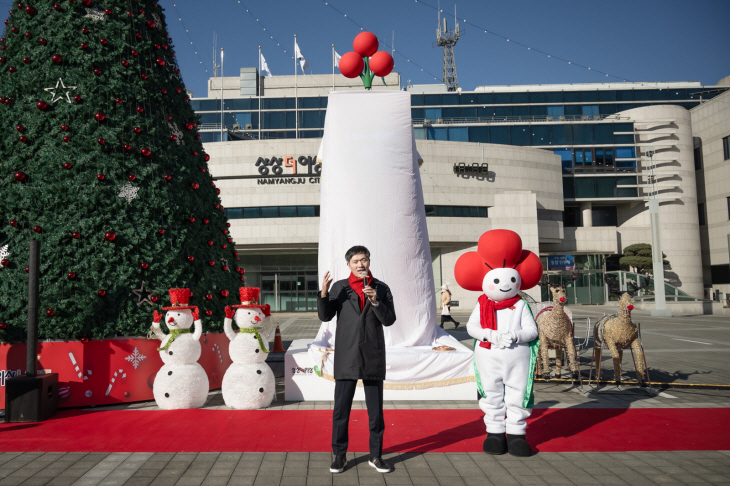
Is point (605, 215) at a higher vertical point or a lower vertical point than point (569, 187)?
lower

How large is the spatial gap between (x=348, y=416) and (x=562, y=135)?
39168mm

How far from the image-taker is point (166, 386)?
19.5 ft

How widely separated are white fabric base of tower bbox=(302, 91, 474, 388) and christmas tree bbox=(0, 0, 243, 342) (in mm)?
2044

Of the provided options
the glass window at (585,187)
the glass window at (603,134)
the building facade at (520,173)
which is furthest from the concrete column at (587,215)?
the glass window at (603,134)

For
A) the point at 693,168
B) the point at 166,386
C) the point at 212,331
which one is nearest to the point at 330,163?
the point at 212,331

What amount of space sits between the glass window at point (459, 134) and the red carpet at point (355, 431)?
34.4 metres

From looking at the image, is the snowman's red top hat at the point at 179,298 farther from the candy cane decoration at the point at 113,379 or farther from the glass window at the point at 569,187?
the glass window at the point at 569,187

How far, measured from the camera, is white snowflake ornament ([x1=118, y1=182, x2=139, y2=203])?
6.50 m

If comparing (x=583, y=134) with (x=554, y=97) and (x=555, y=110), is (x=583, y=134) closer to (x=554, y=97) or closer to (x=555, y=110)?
(x=555, y=110)

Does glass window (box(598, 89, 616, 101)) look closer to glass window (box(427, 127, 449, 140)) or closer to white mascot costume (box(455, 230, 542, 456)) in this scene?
glass window (box(427, 127, 449, 140))

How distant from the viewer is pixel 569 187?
3797 cm

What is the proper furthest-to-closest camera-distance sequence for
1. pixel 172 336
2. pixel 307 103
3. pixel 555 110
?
1. pixel 555 110
2. pixel 307 103
3. pixel 172 336

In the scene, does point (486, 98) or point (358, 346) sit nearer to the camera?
point (358, 346)

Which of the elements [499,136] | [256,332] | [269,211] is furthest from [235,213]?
[256,332]
